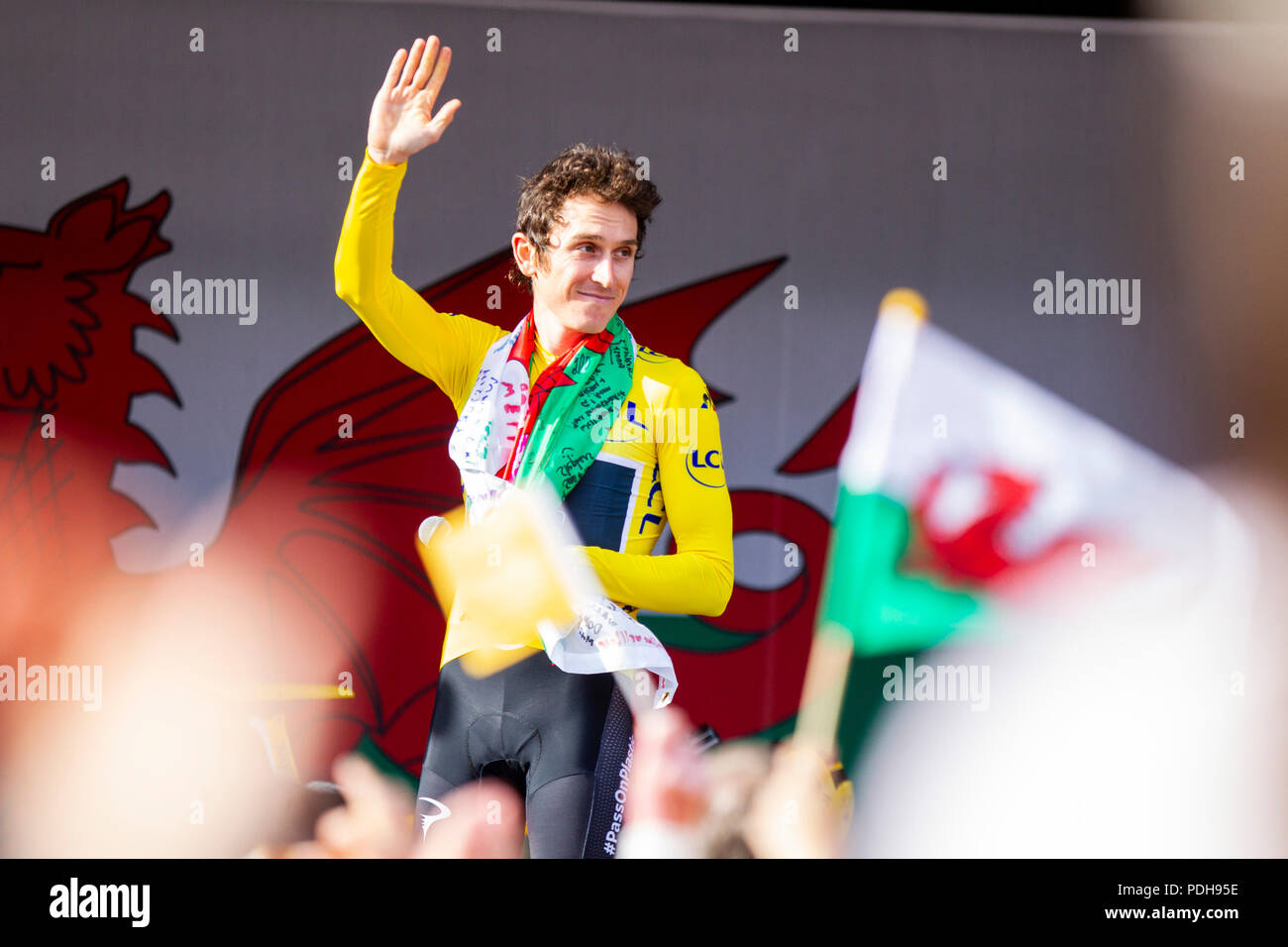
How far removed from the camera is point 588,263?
7.10 ft

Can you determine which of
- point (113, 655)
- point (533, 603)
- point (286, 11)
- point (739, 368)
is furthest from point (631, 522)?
point (286, 11)

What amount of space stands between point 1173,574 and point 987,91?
1.75m

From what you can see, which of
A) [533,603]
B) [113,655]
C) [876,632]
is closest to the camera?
[533,603]

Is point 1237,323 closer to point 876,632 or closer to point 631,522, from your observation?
point 876,632

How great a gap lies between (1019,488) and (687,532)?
2403mm

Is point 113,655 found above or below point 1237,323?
below

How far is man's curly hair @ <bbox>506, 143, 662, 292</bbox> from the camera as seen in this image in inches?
85.7

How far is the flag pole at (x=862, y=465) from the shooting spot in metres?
4.09

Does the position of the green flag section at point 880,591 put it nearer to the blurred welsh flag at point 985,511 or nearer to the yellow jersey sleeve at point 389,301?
the blurred welsh flag at point 985,511

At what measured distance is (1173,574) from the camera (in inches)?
163
